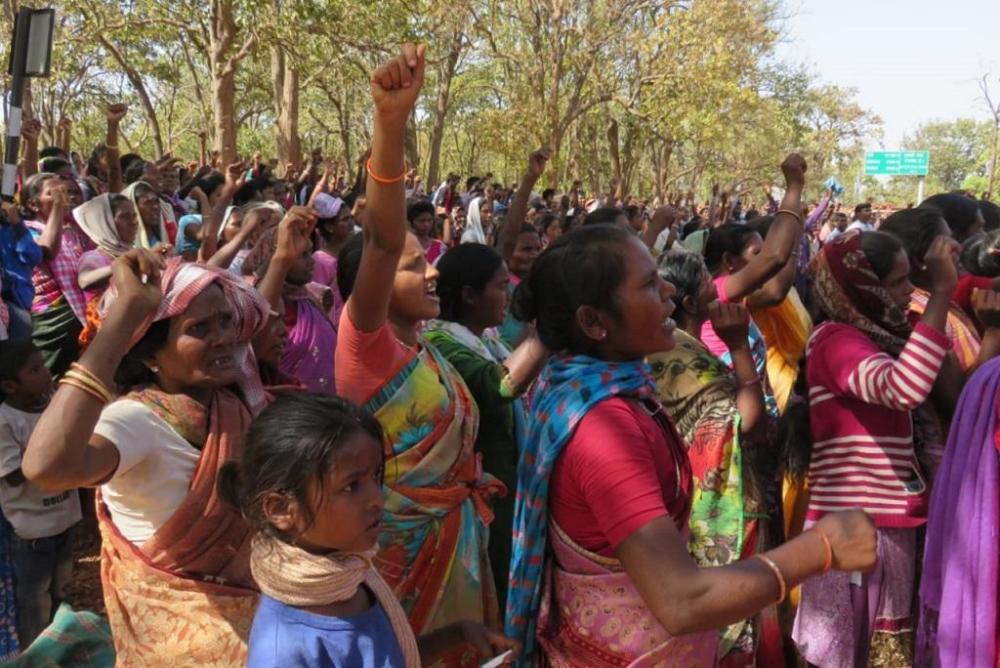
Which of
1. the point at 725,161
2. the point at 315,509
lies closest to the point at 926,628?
the point at 315,509

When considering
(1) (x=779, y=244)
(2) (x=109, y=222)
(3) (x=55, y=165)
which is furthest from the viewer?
(3) (x=55, y=165)

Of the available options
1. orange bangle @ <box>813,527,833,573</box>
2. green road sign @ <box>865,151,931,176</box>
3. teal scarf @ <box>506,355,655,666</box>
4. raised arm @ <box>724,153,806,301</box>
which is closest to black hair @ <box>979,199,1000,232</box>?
raised arm @ <box>724,153,806,301</box>

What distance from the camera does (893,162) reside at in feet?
162

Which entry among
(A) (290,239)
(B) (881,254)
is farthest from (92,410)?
(B) (881,254)

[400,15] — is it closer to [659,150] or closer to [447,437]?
[447,437]

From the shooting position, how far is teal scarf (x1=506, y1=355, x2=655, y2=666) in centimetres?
179

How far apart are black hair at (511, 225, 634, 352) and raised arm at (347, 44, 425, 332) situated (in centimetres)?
34

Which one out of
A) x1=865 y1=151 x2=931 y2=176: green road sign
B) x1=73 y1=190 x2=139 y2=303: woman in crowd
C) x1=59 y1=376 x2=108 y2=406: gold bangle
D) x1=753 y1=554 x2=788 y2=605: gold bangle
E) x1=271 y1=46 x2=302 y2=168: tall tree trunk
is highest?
x1=865 y1=151 x2=931 y2=176: green road sign

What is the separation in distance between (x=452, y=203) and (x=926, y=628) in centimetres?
989

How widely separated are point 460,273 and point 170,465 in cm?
141

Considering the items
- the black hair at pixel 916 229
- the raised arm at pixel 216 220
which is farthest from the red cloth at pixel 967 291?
the raised arm at pixel 216 220

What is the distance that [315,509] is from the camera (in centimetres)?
167

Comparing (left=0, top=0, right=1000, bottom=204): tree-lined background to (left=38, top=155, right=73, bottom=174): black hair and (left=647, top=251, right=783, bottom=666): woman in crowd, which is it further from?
(left=647, top=251, right=783, bottom=666): woman in crowd

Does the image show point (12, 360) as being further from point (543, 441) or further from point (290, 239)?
point (543, 441)
